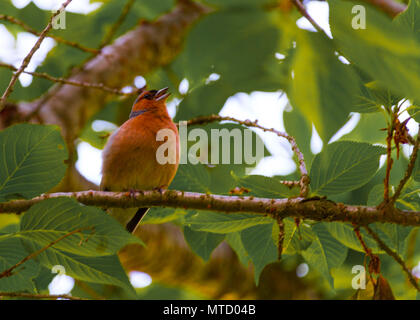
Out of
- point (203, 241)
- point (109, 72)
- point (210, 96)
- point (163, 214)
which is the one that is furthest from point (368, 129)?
point (210, 96)

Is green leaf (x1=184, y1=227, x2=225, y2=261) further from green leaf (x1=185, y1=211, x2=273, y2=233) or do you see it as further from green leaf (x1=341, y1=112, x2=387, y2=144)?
green leaf (x1=341, y1=112, x2=387, y2=144)

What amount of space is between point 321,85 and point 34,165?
1574mm

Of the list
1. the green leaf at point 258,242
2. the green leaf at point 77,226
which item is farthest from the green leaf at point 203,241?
the green leaf at point 77,226

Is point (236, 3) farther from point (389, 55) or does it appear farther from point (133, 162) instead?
point (133, 162)

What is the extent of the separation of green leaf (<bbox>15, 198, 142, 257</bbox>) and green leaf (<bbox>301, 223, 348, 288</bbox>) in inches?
43.6

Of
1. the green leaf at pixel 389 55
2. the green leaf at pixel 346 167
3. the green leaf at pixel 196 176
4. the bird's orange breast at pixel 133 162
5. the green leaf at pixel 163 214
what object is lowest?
the green leaf at pixel 389 55

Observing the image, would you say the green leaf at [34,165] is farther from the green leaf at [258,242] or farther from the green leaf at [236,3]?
the green leaf at [236,3]

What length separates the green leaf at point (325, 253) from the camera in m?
2.40

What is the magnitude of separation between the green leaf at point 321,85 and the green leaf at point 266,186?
4.34ft

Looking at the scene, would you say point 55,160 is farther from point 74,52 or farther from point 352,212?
point 74,52

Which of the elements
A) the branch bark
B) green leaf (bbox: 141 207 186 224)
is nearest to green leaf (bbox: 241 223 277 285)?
green leaf (bbox: 141 207 186 224)

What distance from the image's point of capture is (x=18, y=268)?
213cm

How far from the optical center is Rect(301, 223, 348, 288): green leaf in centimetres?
240

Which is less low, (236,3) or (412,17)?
(412,17)
